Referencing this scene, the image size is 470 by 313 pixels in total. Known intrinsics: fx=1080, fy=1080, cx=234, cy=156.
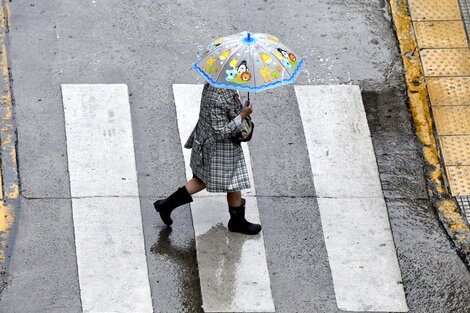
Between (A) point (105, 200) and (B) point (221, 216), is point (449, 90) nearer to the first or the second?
(B) point (221, 216)

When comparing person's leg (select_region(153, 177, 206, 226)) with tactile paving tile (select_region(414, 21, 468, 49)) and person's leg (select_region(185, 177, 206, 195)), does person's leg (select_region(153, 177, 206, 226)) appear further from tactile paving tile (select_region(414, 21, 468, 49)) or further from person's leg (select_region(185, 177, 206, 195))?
tactile paving tile (select_region(414, 21, 468, 49))

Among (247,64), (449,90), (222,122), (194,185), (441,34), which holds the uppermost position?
(441,34)

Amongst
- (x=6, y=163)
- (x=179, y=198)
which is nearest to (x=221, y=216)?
(x=179, y=198)

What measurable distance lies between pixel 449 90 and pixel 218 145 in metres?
3.49

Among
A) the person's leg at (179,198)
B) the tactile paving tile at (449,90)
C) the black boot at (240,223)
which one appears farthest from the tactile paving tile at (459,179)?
the person's leg at (179,198)

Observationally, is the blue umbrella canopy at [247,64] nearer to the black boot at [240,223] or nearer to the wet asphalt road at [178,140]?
the black boot at [240,223]

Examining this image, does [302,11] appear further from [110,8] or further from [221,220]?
[221,220]

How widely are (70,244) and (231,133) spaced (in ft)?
5.83

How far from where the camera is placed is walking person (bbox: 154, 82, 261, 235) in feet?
29.5

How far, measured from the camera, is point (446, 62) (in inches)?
469

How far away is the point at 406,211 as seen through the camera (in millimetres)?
10250

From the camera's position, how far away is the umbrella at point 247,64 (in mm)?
8664

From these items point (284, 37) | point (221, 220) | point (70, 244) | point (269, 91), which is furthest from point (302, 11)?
point (70, 244)

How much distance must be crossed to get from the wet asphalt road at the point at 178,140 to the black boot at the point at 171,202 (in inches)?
7.8
